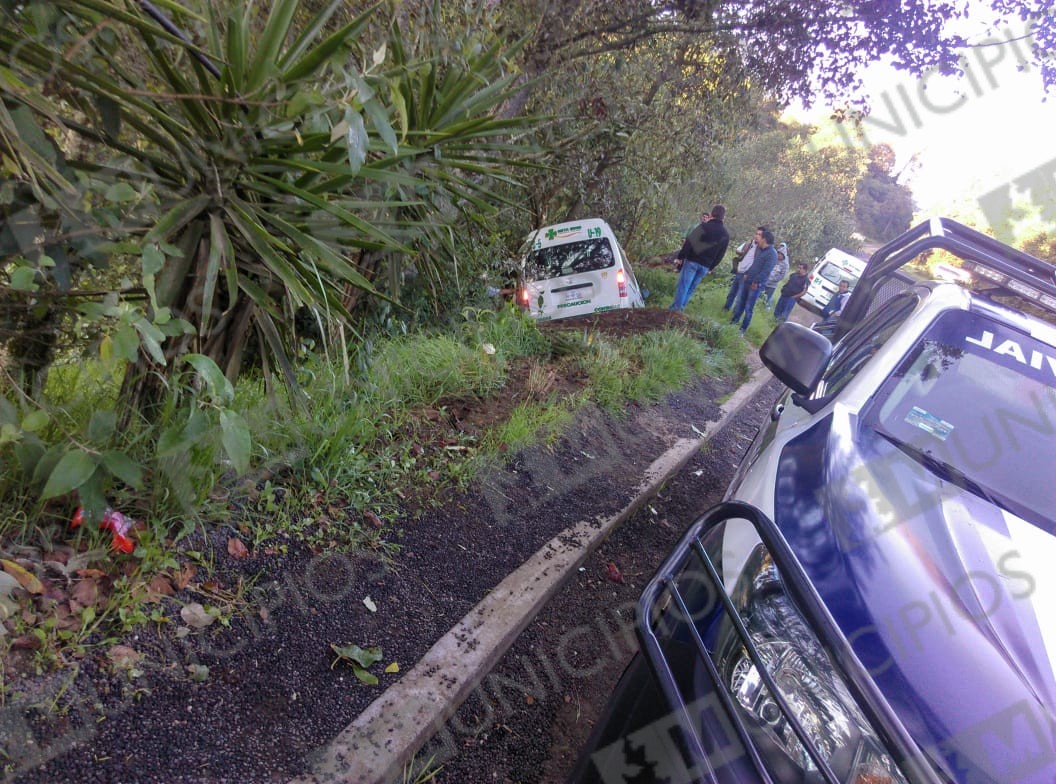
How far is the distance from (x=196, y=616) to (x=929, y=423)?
2.91m

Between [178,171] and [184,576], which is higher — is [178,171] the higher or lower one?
the higher one

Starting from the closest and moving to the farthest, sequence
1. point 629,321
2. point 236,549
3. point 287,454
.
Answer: point 236,549, point 287,454, point 629,321

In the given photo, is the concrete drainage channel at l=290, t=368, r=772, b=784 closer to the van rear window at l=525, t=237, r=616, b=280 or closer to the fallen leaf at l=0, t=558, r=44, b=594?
the fallen leaf at l=0, t=558, r=44, b=594

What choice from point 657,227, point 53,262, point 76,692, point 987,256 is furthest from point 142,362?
point 657,227

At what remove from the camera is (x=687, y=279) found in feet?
32.2

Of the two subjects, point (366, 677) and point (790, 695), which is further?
point (366, 677)

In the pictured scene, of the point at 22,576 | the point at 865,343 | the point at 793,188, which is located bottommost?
the point at 793,188

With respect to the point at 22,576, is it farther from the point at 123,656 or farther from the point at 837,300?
the point at 837,300

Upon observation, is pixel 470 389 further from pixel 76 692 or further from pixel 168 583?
pixel 76 692

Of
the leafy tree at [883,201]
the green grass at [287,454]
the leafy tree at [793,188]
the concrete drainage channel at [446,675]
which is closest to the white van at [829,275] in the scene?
the leafy tree at [793,188]

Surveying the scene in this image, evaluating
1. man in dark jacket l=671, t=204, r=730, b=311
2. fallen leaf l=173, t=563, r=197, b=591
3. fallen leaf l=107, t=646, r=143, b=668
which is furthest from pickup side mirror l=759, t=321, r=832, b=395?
man in dark jacket l=671, t=204, r=730, b=311

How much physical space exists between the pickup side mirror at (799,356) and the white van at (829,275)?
1481 centimetres

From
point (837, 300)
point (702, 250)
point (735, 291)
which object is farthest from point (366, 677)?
point (837, 300)

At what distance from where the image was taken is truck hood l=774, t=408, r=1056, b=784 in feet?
4.72
